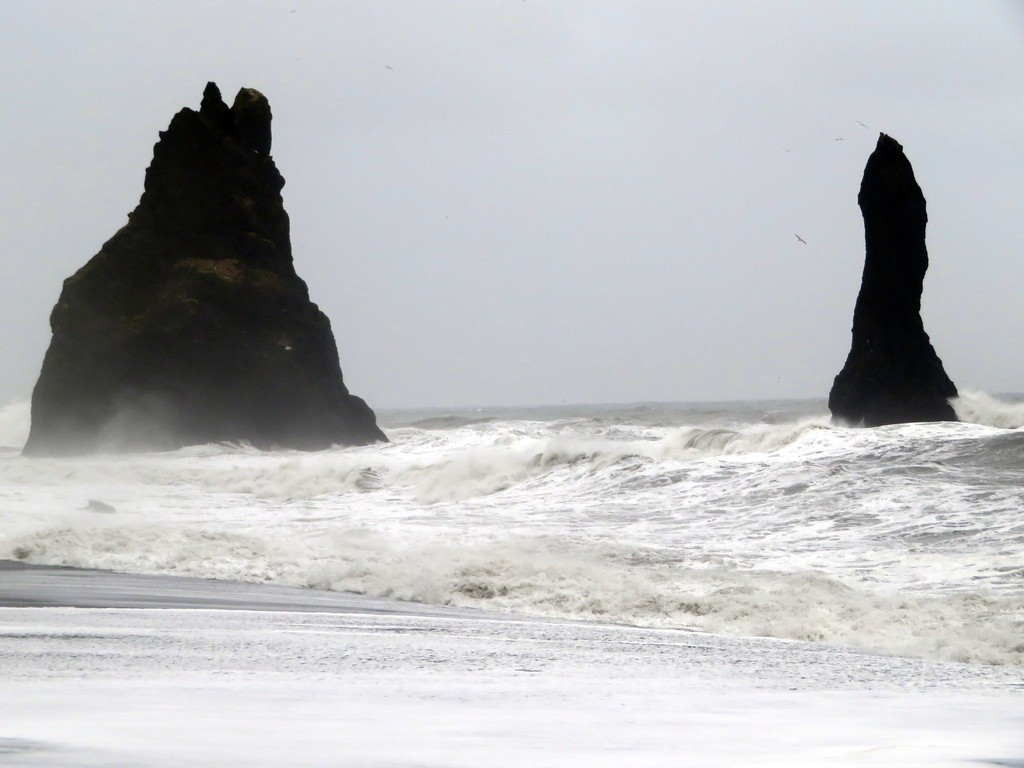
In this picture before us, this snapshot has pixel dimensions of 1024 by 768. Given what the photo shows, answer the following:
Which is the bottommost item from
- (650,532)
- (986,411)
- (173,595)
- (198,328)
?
(173,595)

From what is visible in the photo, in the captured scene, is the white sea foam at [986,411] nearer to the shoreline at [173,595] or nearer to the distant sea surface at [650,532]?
the distant sea surface at [650,532]

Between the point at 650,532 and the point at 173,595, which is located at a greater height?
the point at 650,532

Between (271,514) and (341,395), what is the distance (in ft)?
69.3

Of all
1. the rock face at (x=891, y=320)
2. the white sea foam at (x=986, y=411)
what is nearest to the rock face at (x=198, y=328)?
the rock face at (x=891, y=320)

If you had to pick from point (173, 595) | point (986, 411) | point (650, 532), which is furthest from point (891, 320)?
point (173, 595)

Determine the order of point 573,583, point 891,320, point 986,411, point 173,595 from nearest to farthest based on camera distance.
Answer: point 173,595
point 573,583
point 891,320
point 986,411

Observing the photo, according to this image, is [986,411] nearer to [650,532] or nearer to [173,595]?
[650,532]

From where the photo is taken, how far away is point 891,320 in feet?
104

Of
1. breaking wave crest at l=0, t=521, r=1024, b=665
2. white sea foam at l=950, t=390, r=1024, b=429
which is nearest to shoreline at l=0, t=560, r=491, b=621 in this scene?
breaking wave crest at l=0, t=521, r=1024, b=665

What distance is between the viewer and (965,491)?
13328 mm

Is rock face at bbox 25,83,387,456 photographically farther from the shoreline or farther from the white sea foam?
the shoreline

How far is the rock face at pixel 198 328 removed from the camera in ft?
117

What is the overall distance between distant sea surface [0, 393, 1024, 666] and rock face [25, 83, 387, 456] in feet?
43.3

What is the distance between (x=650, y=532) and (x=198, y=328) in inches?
→ 1018
